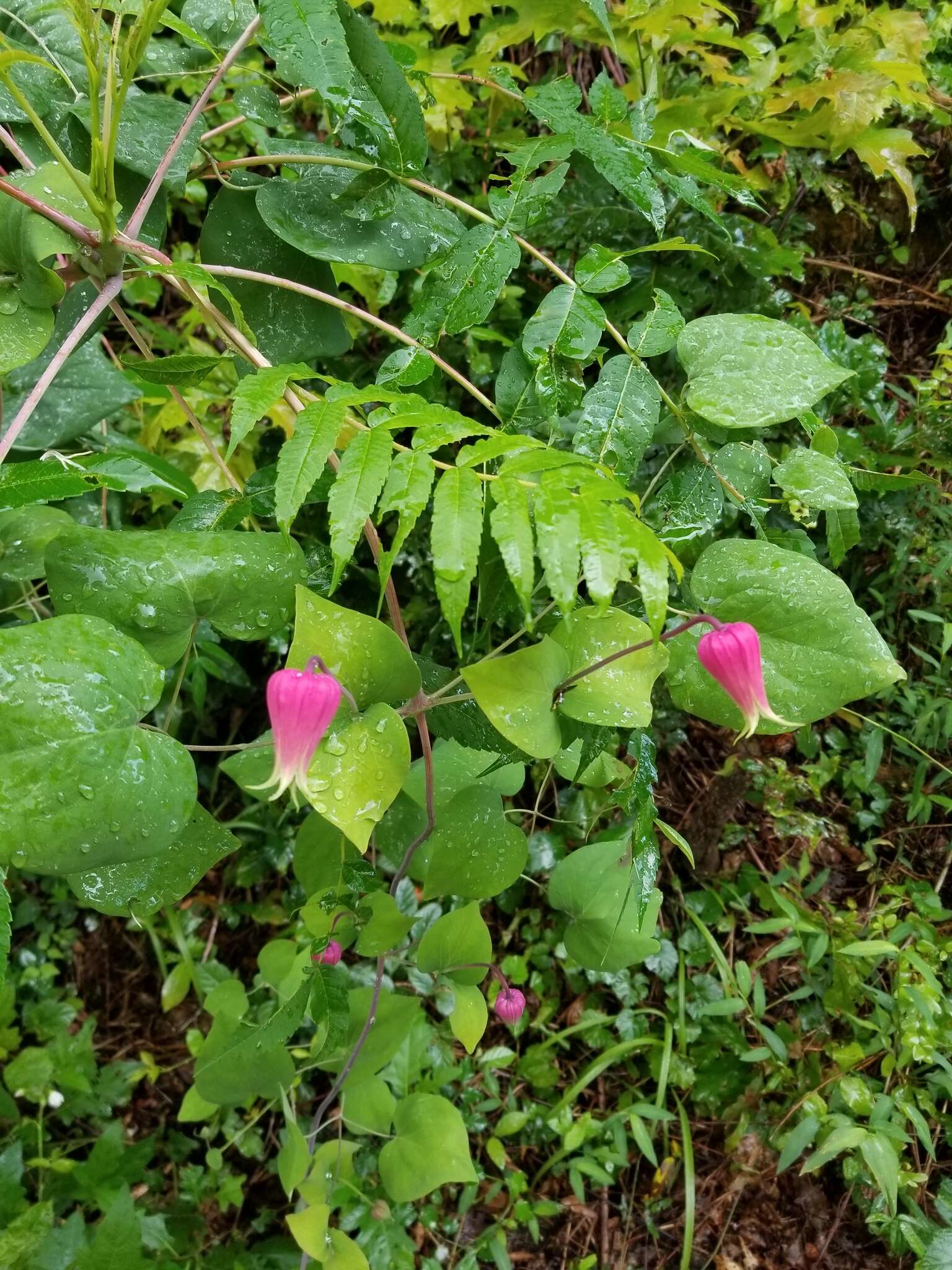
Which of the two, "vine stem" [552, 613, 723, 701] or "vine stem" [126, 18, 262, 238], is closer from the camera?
"vine stem" [552, 613, 723, 701]

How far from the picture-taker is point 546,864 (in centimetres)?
157

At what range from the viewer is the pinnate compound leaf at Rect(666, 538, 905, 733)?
679mm

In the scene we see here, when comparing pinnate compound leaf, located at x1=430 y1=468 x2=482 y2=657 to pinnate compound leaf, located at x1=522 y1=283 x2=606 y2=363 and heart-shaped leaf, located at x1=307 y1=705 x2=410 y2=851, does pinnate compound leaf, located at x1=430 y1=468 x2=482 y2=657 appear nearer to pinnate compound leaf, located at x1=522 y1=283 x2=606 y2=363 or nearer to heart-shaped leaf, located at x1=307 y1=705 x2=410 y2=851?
heart-shaped leaf, located at x1=307 y1=705 x2=410 y2=851

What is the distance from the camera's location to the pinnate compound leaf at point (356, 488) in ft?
1.77

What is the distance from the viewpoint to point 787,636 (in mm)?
708

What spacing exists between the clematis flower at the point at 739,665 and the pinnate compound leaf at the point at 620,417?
0.60 feet

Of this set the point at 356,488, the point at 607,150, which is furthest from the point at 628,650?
the point at 607,150

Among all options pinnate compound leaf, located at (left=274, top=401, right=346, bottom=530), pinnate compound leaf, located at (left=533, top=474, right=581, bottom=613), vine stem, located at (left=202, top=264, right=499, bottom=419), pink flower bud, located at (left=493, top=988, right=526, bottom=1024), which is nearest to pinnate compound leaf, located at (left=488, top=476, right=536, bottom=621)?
pinnate compound leaf, located at (left=533, top=474, right=581, bottom=613)

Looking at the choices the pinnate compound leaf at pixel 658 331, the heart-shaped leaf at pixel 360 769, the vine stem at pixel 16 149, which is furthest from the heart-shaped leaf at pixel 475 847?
the vine stem at pixel 16 149

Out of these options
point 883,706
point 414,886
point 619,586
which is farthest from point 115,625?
point 883,706

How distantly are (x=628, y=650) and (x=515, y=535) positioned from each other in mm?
199

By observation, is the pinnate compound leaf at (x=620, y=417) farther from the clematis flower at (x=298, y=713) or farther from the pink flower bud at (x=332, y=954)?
the pink flower bud at (x=332, y=954)

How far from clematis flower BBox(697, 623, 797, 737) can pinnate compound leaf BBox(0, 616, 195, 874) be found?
0.44 m

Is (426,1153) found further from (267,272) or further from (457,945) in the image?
(267,272)
